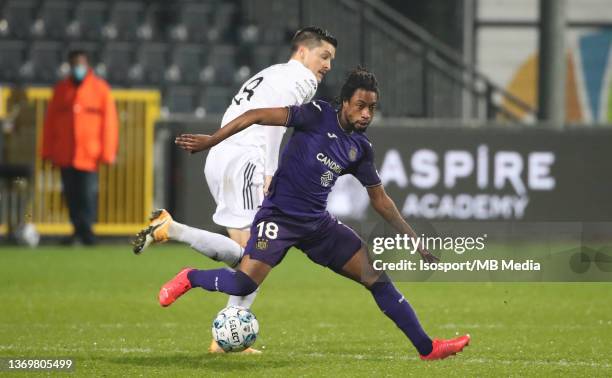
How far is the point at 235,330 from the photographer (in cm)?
788

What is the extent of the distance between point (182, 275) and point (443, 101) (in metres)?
12.5

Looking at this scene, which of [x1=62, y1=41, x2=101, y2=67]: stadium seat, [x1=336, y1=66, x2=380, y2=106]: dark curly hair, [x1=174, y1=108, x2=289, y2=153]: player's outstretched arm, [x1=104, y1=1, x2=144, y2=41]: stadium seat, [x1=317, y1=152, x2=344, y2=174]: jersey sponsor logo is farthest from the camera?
[x1=104, y1=1, x2=144, y2=41]: stadium seat

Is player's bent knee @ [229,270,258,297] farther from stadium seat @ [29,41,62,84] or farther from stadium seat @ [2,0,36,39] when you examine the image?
stadium seat @ [2,0,36,39]

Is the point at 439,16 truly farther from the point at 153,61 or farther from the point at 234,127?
the point at 234,127

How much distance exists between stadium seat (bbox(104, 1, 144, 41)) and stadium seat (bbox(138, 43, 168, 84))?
29cm

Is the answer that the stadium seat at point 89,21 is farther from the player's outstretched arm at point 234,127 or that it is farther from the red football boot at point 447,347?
the red football boot at point 447,347

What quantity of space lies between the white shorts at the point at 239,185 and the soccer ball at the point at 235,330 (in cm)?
75

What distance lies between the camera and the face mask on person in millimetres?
16953

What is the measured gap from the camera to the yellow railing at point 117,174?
1773cm

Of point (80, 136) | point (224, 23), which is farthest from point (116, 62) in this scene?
point (80, 136)

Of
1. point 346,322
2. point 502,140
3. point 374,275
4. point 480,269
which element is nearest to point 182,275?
point 374,275

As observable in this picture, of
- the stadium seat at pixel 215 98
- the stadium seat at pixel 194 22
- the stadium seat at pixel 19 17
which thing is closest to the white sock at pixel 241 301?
the stadium seat at pixel 215 98

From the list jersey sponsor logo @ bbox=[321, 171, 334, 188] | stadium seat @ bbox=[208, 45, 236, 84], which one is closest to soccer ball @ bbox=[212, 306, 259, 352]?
jersey sponsor logo @ bbox=[321, 171, 334, 188]

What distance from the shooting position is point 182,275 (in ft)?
25.7
